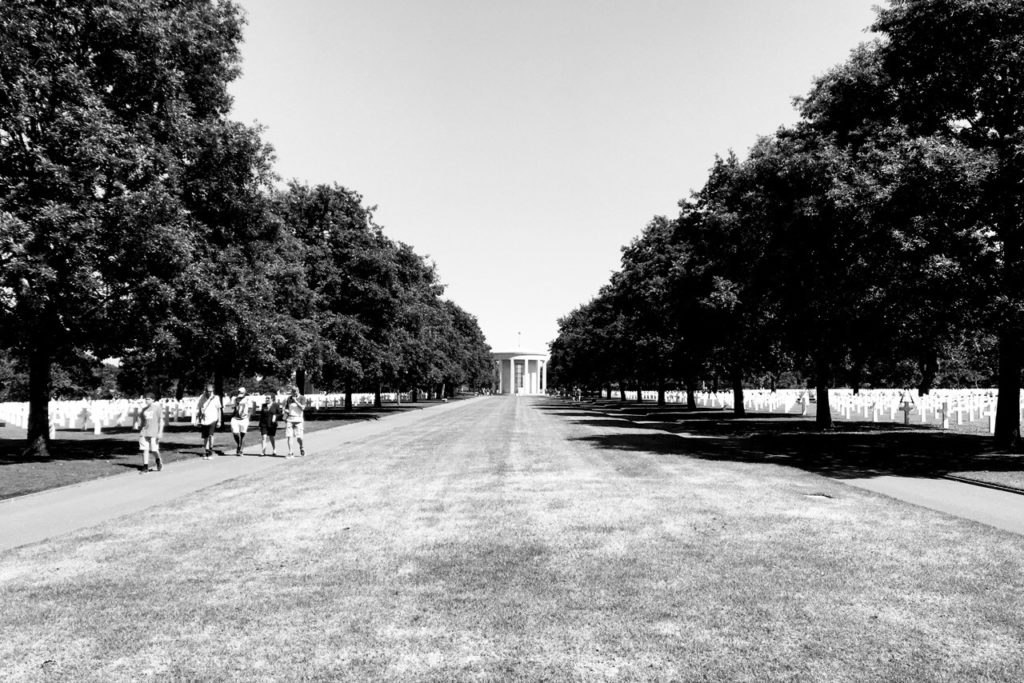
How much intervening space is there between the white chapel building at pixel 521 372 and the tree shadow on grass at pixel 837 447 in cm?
16329

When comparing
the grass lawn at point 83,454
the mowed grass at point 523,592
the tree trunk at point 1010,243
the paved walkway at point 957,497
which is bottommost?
the paved walkway at point 957,497

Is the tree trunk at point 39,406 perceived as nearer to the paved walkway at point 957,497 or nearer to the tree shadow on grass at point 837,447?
the tree shadow on grass at point 837,447

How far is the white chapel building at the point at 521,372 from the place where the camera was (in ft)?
634

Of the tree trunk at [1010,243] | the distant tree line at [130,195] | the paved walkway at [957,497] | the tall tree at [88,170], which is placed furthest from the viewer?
the distant tree line at [130,195]

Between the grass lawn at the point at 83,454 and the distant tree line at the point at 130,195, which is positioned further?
the distant tree line at the point at 130,195

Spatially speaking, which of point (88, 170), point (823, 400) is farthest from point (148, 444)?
point (823, 400)

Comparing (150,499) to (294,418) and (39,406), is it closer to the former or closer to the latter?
(294,418)

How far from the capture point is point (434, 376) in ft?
209

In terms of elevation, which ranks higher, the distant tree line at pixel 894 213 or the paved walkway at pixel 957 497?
the distant tree line at pixel 894 213

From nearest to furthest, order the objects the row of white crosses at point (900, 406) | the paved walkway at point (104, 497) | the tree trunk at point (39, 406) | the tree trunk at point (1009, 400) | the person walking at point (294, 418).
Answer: the paved walkway at point (104, 497), the tree trunk at point (1009, 400), the tree trunk at point (39, 406), the person walking at point (294, 418), the row of white crosses at point (900, 406)

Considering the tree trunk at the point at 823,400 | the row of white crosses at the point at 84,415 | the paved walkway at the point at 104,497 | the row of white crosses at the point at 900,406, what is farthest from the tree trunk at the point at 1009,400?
the row of white crosses at the point at 84,415

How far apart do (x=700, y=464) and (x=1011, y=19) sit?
37.1 feet

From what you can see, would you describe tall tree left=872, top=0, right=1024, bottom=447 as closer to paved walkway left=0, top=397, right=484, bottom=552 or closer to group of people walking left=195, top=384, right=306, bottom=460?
paved walkway left=0, top=397, right=484, bottom=552

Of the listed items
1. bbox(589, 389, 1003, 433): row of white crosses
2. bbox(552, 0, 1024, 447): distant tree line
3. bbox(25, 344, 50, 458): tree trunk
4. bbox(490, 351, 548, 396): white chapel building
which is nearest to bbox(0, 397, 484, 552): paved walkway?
bbox(25, 344, 50, 458): tree trunk
